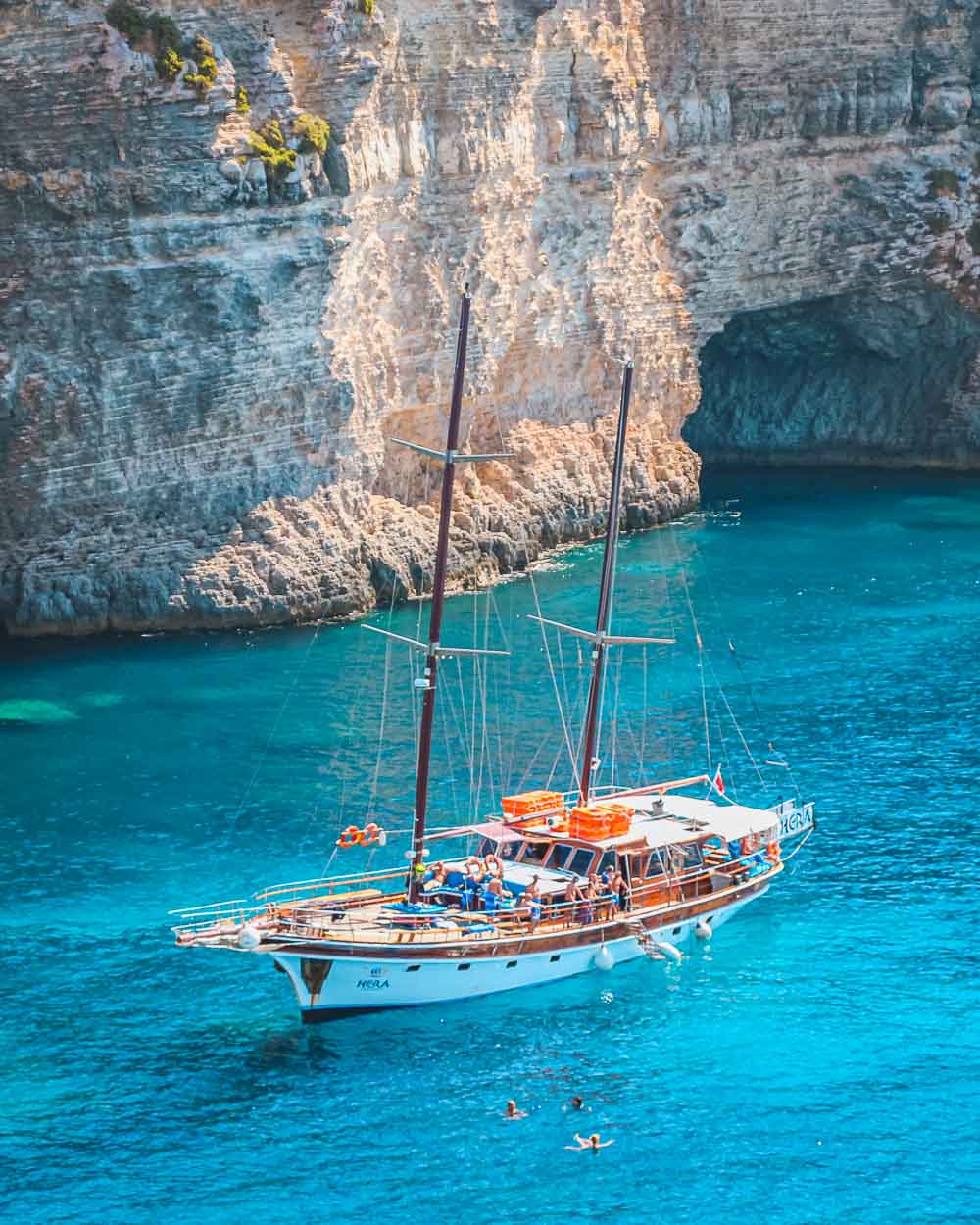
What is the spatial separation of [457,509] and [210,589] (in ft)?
40.3

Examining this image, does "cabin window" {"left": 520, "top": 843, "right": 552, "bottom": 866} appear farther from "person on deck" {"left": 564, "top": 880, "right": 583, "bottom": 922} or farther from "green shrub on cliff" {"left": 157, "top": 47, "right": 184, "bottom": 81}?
"green shrub on cliff" {"left": 157, "top": 47, "right": 184, "bottom": 81}

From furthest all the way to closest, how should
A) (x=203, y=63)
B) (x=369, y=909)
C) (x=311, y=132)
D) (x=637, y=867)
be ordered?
(x=311, y=132)
(x=203, y=63)
(x=637, y=867)
(x=369, y=909)

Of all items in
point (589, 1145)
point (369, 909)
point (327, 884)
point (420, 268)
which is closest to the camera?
point (589, 1145)

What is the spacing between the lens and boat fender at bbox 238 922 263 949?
49.2 metres

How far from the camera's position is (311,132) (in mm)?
82062

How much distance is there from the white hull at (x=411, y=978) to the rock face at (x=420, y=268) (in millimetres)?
33242

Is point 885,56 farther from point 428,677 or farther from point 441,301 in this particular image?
point 428,677

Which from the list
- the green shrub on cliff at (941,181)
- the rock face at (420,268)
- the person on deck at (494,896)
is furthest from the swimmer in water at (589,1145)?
the green shrub on cliff at (941,181)

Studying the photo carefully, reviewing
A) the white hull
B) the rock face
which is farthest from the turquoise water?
the rock face

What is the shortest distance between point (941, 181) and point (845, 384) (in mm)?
11528

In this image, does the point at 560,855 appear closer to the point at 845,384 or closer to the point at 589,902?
the point at 589,902

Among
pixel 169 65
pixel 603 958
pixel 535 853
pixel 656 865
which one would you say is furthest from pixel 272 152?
pixel 603 958

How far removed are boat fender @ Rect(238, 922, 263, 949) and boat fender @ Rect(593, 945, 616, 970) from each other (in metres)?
9.02

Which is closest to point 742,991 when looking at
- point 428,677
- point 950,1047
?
point 950,1047
